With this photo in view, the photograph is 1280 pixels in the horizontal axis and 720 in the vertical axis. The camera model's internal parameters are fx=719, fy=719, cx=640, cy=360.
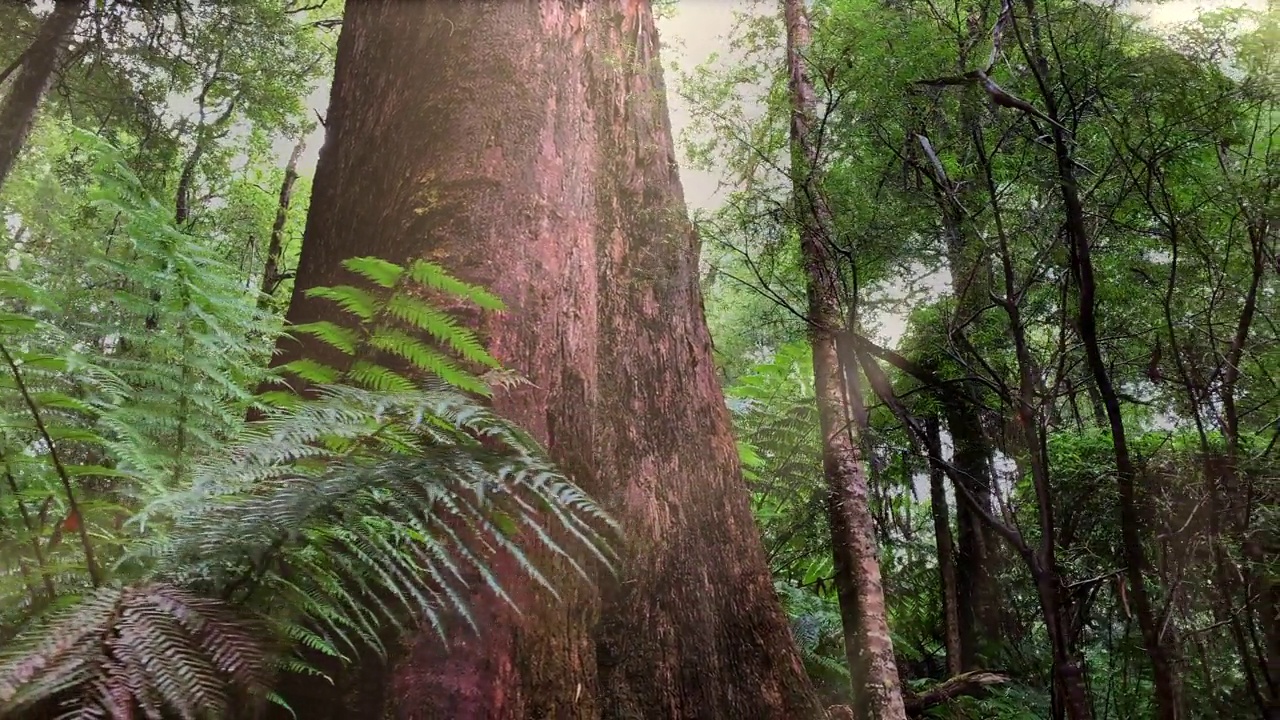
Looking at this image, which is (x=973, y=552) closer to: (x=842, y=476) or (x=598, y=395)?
(x=842, y=476)

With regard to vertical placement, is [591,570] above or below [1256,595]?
below

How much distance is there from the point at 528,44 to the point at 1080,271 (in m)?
2.19

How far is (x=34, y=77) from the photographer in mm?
6742

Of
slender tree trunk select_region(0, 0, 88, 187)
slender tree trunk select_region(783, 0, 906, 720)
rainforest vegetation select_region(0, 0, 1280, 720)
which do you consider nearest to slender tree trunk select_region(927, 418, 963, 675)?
rainforest vegetation select_region(0, 0, 1280, 720)

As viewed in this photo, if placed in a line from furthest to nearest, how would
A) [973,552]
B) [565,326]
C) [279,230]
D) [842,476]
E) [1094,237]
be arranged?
[279,230]
[973,552]
[842,476]
[1094,237]
[565,326]

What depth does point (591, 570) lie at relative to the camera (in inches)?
78.2

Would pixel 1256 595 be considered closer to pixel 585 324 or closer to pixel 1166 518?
pixel 1166 518

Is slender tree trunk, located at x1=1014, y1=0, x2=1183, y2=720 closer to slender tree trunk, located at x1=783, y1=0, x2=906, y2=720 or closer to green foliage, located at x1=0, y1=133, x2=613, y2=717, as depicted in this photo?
slender tree trunk, located at x1=783, y1=0, x2=906, y2=720

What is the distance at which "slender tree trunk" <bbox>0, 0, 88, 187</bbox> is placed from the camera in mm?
6723

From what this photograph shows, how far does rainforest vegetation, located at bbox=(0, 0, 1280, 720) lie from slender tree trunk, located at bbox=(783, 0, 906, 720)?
0.03 metres

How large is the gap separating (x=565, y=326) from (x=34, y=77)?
7601mm

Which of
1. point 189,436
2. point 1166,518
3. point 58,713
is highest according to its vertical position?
point 1166,518

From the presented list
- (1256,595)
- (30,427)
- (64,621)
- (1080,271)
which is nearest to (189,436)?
(30,427)

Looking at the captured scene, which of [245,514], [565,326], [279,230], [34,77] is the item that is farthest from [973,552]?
[279,230]
